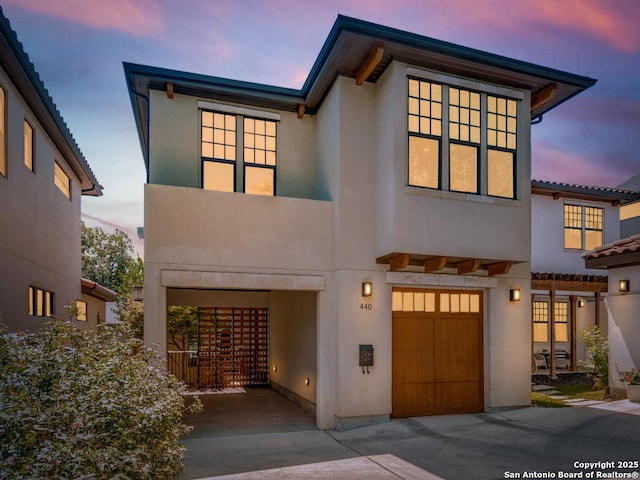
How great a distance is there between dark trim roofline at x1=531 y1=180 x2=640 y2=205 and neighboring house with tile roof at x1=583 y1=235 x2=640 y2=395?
5.24m

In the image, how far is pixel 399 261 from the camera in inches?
355

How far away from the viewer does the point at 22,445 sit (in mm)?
3654

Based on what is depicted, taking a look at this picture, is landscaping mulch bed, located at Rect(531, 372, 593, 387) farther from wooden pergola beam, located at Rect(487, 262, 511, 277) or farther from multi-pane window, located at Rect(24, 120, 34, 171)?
multi-pane window, located at Rect(24, 120, 34, 171)

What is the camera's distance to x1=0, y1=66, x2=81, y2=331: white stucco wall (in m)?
9.48

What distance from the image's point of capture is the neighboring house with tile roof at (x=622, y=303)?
35.6 ft

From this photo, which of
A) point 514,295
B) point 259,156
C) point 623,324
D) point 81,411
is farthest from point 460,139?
point 81,411

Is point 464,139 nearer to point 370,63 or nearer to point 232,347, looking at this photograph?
point 370,63

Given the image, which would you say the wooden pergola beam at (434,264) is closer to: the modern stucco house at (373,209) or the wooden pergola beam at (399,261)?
the modern stucco house at (373,209)

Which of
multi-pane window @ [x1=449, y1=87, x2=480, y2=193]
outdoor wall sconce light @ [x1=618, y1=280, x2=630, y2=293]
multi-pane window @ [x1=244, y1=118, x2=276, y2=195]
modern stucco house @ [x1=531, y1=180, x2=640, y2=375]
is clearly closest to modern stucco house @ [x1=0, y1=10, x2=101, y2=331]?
multi-pane window @ [x1=244, y1=118, x2=276, y2=195]

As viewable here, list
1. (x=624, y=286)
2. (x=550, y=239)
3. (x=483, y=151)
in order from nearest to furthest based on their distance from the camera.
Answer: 1. (x=483, y=151)
2. (x=624, y=286)
3. (x=550, y=239)

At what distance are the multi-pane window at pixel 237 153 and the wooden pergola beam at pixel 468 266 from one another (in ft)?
14.9

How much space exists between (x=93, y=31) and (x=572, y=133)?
1916cm

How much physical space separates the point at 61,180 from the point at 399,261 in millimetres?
12140

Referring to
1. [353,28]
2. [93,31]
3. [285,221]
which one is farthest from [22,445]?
[93,31]
